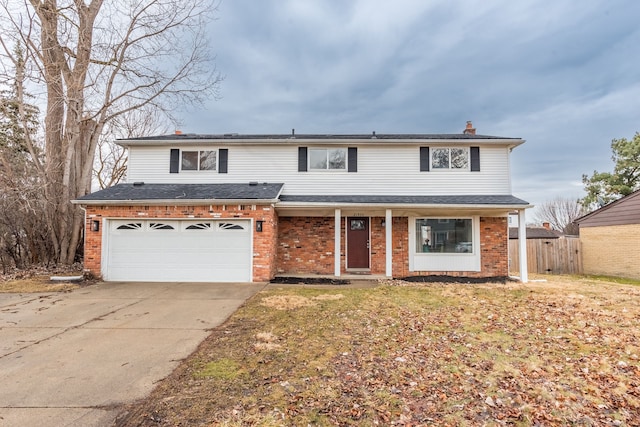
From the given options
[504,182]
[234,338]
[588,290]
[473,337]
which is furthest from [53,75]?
[588,290]

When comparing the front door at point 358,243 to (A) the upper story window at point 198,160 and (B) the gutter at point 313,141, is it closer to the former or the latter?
(B) the gutter at point 313,141

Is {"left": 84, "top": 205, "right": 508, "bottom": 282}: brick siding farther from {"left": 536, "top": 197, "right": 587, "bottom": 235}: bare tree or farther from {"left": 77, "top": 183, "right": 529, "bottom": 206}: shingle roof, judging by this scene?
{"left": 536, "top": 197, "right": 587, "bottom": 235}: bare tree

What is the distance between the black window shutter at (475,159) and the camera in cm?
1131

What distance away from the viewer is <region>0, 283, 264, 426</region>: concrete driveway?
9.67 feet

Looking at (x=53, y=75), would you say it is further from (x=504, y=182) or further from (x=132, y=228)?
(x=504, y=182)

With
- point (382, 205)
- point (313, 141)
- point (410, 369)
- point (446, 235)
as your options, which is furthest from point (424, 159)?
point (410, 369)

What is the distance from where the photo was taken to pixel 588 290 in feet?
28.3

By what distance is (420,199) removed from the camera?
35.1 ft

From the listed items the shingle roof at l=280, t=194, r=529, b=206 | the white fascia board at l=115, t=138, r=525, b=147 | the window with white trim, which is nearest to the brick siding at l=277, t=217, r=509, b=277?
the window with white trim

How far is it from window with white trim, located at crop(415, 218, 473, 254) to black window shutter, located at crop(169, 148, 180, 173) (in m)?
9.08

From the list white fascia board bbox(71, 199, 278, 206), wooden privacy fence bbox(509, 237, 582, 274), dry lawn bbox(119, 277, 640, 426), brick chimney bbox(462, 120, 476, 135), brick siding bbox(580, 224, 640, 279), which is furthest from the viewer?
wooden privacy fence bbox(509, 237, 582, 274)

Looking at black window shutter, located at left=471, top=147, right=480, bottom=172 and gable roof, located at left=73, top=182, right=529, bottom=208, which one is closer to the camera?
gable roof, located at left=73, top=182, right=529, bottom=208

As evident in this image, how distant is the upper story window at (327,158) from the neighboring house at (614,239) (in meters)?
11.9

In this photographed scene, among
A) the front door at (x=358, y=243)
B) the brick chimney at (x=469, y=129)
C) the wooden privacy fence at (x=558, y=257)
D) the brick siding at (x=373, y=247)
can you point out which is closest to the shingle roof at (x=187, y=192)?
the brick siding at (x=373, y=247)
